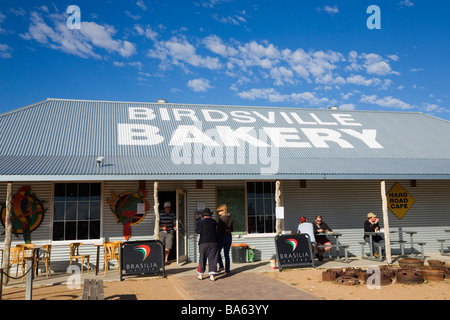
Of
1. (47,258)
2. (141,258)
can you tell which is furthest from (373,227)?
(47,258)

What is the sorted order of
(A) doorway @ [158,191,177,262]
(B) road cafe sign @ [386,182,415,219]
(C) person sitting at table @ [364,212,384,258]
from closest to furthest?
(C) person sitting at table @ [364,212,384,258] → (A) doorway @ [158,191,177,262] → (B) road cafe sign @ [386,182,415,219]

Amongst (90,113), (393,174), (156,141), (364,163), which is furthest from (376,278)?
(90,113)

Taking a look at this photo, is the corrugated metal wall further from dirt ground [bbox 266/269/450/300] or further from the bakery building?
dirt ground [bbox 266/269/450/300]

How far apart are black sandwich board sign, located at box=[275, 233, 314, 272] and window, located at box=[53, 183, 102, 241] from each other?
17.6ft

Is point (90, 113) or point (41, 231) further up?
point (90, 113)

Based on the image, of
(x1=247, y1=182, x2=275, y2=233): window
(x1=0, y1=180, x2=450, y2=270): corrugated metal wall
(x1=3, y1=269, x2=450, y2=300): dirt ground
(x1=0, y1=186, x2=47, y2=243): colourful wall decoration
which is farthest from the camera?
(x1=247, y1=182, x2=275, y2=233): window

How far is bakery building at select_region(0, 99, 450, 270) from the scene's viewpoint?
11.7 meters

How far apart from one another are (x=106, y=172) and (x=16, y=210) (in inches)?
122

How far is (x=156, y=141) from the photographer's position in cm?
1381

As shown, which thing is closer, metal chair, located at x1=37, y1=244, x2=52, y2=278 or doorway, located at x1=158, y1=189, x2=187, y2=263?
metal chair, located at x1=37, y1=244, x2=52, y2=278

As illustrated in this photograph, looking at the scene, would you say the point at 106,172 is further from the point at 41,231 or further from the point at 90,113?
the point at 90,113

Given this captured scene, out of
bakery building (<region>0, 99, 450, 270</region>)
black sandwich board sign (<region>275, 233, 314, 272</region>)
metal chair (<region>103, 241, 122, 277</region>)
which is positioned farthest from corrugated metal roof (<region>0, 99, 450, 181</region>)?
black sandwich board sign (<region>275, 233, 314, 272</region>)

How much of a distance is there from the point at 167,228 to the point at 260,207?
3188 millimetres
